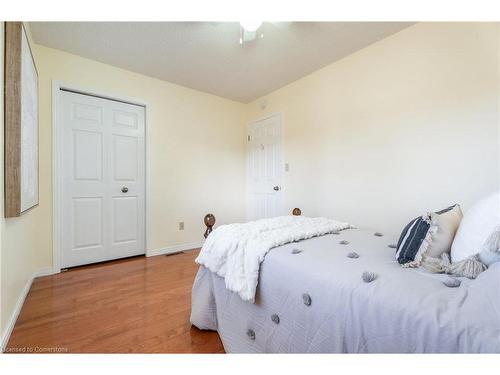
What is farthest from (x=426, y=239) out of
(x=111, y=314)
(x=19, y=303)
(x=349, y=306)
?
(x=19, y=303)

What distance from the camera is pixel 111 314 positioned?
5.61 feet

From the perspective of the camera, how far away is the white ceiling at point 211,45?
2131mm

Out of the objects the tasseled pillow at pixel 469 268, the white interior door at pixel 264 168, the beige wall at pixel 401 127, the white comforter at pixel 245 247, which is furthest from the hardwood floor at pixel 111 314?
the beige wall at pixel 401 127

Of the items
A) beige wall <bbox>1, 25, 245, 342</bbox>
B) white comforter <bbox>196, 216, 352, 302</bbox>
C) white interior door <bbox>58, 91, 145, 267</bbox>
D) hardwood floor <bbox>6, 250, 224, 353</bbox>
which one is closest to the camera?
white comforter <bbox>196, 216, 352, 302</bbox>

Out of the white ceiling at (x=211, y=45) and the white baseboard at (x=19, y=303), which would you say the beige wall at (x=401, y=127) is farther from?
the white baseboard at (x=19, y=303)

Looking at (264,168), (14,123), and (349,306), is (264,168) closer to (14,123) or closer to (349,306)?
(14,123)

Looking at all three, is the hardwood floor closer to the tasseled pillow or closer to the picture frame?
the picture frame

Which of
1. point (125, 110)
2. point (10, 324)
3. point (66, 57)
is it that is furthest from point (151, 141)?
point (10, 324)

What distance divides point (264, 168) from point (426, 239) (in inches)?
109

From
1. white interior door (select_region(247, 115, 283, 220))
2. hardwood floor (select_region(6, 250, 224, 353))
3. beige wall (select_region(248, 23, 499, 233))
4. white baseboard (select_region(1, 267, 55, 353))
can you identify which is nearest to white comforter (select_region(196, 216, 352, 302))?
hardwood floor (select_region(6, 250, 224, 353))

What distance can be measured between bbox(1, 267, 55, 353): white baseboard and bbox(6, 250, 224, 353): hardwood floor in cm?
3

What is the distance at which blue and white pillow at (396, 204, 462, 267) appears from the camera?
1035 millimetres

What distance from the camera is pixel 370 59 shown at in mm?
2408

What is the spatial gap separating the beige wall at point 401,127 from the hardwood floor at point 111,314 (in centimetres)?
195
